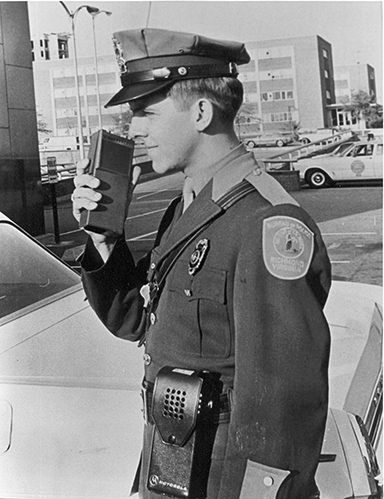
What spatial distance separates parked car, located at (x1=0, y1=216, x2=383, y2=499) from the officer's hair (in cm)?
83

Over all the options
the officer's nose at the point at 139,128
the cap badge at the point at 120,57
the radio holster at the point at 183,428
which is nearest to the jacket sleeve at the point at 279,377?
the radio holster at the point at 183,428

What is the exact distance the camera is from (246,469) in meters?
1.62

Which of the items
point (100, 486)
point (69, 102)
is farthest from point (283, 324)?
point (69, 102)

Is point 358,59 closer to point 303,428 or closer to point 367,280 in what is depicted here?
point 367,280

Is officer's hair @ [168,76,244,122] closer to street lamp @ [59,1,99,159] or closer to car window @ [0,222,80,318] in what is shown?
street lamp @ [59,1,99,159]

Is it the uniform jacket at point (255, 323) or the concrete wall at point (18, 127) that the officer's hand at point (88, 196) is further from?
the concrete wall at point (18, 127)

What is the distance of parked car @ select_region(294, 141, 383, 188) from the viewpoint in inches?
91.0

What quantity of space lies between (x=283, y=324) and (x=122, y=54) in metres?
0.91

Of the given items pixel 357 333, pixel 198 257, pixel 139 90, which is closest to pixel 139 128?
pixel 139 90

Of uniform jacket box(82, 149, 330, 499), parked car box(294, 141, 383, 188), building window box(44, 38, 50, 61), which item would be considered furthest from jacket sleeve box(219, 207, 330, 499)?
building window box(44, 38, 50, 61)

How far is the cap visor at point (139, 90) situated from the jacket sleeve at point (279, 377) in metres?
0.56

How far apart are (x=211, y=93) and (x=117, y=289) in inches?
23.4

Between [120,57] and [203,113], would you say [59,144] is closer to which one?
[120,57]

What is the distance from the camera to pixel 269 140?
7.73 feet
